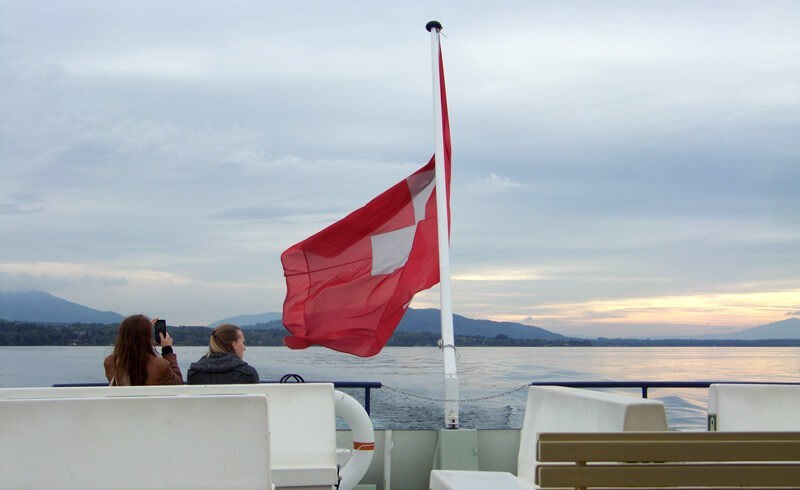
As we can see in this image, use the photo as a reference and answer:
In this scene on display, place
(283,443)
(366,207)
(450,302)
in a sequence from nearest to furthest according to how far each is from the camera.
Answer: (283,443), (450,302), (366,207)

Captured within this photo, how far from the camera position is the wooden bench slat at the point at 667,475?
125 inches

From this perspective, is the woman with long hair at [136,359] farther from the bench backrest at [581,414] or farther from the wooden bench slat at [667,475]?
the wooden bench slat at [667,475]

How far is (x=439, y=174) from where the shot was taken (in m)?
8.70

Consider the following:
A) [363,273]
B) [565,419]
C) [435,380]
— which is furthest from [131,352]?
[435,380]

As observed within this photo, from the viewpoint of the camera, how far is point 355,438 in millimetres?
6402

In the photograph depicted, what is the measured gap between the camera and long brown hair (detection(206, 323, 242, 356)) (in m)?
6.04

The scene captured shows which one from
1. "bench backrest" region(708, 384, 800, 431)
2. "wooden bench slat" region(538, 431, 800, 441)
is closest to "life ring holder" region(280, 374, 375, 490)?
"bench backrest" region(708, 384, 800, 431)

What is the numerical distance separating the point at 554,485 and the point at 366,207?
19.4ft

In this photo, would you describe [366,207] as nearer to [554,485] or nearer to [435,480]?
[435,480]

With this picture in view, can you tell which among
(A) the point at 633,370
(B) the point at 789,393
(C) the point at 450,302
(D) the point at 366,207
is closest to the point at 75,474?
(B) the point at 789,393

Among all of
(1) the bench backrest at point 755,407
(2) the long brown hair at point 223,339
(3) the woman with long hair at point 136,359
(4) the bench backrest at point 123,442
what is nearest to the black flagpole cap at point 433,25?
(2) the long brown hair at point 223,339

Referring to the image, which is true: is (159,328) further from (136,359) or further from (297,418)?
(297,418)

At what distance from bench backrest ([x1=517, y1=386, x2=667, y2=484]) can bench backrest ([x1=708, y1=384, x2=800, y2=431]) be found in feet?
3.55

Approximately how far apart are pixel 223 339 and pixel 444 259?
283cm
